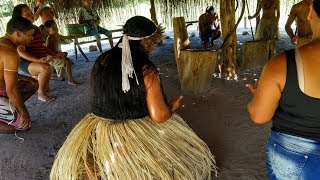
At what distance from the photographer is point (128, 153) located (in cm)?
191

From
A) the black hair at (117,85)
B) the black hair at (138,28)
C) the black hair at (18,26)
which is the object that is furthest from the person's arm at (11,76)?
the black hair at (138,28)

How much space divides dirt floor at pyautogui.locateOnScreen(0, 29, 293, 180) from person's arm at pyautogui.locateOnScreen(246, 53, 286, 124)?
1.05m

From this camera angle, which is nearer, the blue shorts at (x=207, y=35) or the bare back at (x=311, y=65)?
the bare back at (x=311, y=65)

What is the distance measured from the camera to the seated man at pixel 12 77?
2.94m

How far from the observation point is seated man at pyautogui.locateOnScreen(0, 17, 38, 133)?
9.63ft

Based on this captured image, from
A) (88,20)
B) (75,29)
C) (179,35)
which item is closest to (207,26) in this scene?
(88,20)

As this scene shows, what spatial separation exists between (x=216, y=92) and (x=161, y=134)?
215 cm

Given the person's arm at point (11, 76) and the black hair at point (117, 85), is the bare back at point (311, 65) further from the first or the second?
A: the person's arm at point (11, 76)

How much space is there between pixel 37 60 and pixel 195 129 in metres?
2.38

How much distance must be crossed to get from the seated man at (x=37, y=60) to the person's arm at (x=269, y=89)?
3.34 m

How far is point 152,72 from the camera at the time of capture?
1891 millimetres

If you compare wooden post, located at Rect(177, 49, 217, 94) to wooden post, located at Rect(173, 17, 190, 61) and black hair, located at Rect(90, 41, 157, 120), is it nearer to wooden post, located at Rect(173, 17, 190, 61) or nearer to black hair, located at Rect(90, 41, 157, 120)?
wooden post, located at Rect(173, 17, 190, 61)

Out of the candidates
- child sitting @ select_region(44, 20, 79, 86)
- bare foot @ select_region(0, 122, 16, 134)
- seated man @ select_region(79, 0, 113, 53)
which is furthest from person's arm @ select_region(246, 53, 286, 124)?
seated man @ select_region(79, 0, 113, 53)

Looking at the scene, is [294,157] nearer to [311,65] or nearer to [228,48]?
[311,65]
